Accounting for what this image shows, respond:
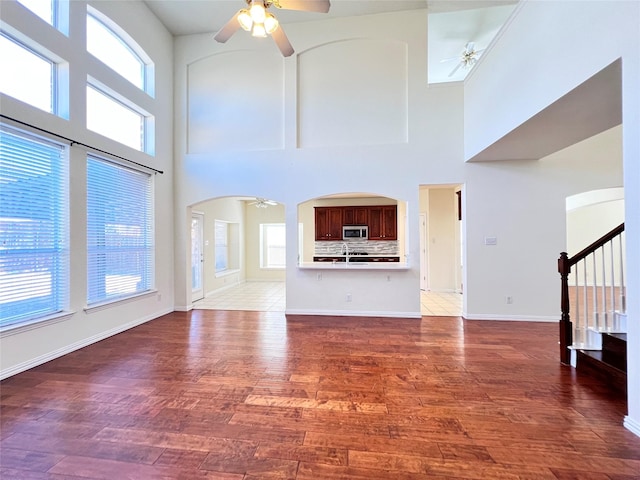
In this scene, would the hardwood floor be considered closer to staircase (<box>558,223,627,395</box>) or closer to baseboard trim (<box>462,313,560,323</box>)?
staircase (<box>558,223,627,395</box>)

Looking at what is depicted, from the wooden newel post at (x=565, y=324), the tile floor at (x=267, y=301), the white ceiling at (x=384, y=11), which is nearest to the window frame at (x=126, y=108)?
the white ceiling at (x=384, y=11)

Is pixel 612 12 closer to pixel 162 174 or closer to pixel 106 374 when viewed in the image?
pixel 106 374

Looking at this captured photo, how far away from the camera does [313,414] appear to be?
2004mm

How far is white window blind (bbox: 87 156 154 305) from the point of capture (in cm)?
359

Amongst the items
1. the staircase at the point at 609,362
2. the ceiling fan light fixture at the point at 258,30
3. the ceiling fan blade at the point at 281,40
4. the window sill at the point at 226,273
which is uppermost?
the ceiling fan blade at the point at 281,40

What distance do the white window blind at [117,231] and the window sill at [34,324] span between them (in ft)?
1.25

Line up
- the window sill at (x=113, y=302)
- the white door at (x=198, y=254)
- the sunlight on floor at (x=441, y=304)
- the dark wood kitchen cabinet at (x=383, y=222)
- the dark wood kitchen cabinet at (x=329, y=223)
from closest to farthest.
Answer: the window sill at (x=113, y=302) < the sunlight on floor at (x=441, y=304) < the white door at (x=198, y=254) < the dark wood kitchen cabinet at (x=383, y=222) < the dark wood kitchen cabinet at (x=329, y=223)

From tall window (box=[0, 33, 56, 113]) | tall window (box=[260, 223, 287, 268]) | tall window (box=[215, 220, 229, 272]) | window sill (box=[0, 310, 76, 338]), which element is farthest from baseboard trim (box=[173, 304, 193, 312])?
tall window (box=[260, 223, 287, 268])

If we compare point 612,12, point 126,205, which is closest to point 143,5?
point 126,205

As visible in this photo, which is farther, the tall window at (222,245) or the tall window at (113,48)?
the tall window at (222,245)

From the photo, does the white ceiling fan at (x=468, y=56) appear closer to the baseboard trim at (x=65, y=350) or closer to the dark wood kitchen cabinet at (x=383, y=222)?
the dark wood kitchen cabinet at (x=383, y=222)

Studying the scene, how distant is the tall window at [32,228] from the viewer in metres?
2.66

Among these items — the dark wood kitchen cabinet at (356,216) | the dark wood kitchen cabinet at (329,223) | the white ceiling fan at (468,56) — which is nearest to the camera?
the white ceiling fan at (468,56)

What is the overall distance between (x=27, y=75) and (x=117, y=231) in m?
1.90
